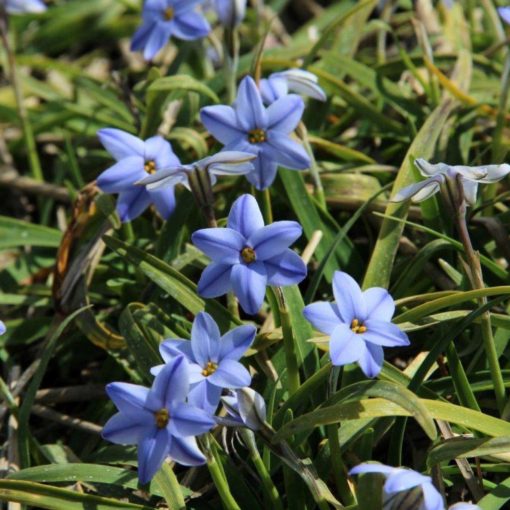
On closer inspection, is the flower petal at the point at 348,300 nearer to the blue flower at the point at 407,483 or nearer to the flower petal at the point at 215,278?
the flower petal at the point at 215,278

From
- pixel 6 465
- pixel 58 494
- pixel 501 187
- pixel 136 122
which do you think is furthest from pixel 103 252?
pixel 501 187

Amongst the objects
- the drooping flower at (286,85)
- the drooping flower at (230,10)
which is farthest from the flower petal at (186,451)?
the drooping flower at (230,10)

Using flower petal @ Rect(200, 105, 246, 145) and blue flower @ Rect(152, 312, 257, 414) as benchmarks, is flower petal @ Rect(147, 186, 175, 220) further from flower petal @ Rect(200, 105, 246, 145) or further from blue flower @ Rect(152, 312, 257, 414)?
blue flower @ Rect(152, 312, 257, 414)

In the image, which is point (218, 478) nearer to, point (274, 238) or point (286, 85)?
point (274, 238)

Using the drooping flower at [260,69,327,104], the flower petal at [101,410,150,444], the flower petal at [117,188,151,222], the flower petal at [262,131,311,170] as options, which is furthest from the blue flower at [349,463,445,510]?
the drooping flower at [260,69,327,104]

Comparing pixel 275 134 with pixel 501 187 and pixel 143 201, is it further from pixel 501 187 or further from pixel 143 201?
pixel 501 187

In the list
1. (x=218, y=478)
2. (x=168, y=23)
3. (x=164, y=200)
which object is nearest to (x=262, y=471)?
(x=218, y=478)

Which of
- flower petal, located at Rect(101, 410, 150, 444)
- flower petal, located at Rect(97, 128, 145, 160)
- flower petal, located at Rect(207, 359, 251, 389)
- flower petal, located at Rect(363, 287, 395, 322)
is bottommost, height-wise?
flower petal, located at Rect(101, 410, 150, 444)
